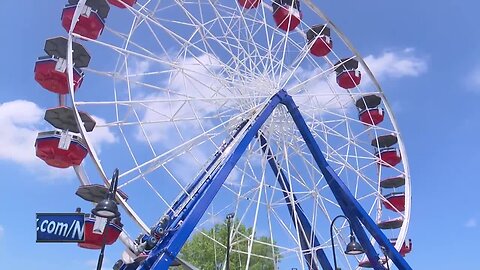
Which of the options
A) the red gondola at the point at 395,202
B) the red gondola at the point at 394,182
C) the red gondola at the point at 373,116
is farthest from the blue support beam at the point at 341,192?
the red gondola at the point at 373,116

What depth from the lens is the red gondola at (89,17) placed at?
1353cm

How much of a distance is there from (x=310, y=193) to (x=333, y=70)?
14.6ft

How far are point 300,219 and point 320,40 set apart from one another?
20.8 ft

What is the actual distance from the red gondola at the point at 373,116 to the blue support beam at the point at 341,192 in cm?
472

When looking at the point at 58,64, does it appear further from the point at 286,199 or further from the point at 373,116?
the point at 373,116

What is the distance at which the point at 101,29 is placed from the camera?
13.9 metres

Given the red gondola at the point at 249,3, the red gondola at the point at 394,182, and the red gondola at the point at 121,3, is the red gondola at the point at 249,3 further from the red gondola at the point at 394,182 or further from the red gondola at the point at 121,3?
the red gondola at the point at 394,182

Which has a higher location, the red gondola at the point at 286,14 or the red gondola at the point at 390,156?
the red gondola at the point at 286,14

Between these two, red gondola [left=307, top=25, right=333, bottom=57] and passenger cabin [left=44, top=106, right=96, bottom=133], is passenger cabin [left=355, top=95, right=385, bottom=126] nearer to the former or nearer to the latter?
red gondola [left=307, top=25, right=333, bottom=57]

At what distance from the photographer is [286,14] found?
57.9 feet

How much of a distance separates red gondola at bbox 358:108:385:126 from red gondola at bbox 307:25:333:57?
3.03m

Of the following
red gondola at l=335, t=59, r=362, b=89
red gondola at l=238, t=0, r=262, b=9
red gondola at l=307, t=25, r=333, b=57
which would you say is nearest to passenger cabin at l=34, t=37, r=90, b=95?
red gondola at l=238, t=0, r=262, b=9

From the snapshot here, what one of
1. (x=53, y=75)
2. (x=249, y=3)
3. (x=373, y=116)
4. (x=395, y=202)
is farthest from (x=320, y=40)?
(x=53, y=75)

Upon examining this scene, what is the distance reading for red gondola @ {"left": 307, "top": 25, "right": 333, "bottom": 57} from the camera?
59.7 feet
